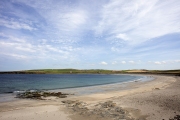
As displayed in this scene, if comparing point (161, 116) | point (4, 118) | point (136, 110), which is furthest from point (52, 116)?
point (161, 116)

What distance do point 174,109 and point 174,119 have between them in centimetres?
295

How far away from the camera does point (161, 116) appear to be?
12633 mm

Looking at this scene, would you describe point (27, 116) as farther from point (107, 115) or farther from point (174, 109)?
point (174, 109)

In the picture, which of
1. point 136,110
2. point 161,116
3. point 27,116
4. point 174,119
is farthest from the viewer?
point 136,110

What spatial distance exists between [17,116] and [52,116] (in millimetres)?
3104

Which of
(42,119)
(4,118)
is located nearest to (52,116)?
(42,119)

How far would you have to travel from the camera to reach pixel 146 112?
13.9 metres

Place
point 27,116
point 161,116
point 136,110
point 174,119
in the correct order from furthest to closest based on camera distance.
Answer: point 136,110 < point 27,116 < point 161,116 < point 174,119

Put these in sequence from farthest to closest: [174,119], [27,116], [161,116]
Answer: [27,116] → [161,116] → [174,119]

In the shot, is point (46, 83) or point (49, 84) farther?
point (46, 83)

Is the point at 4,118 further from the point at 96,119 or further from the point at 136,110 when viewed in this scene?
the point at 136,110

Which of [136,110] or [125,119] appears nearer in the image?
[125,119]

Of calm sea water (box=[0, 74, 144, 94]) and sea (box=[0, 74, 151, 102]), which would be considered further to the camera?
calm sea water (box=[0, 74, 144, 94])

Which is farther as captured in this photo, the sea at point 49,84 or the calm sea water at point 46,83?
the calm sea water at point 46,83
